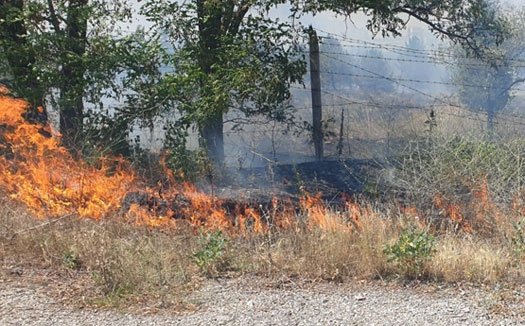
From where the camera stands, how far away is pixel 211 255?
5148 millimetres

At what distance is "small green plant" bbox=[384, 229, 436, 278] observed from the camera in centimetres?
493

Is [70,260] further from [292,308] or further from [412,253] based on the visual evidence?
[412,253]

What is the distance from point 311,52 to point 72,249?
7086 millimetres

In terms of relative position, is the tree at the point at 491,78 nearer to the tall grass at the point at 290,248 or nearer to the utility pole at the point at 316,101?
the utility pole at the point at 316,101

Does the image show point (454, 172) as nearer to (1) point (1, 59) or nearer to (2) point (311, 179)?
A: (2) point (311, 179)

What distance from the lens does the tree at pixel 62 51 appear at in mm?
9141

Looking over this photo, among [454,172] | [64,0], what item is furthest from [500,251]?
[64,0]

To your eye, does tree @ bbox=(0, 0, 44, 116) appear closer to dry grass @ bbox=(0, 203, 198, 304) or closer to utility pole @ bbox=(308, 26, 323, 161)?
dry grass @ bbox=(0, 203, 198, 304)

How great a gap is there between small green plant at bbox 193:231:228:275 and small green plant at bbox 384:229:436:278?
150 centimetres

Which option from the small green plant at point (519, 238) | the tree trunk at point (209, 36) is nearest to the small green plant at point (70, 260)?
the tree trunk at point (209, 36)

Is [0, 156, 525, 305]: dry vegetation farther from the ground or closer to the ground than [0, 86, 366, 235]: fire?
closer to the ground

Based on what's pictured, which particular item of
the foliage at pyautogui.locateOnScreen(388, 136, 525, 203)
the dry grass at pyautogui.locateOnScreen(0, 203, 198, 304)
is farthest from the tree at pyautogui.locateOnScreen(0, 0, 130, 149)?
the foliage at pyautogui.locateOnScreen(388, 136, 525, 203)

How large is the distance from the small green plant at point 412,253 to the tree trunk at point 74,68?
5.86m

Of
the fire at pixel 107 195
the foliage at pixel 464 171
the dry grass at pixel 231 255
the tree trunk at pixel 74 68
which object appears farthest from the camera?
the tree trunk at pixel 74 68
